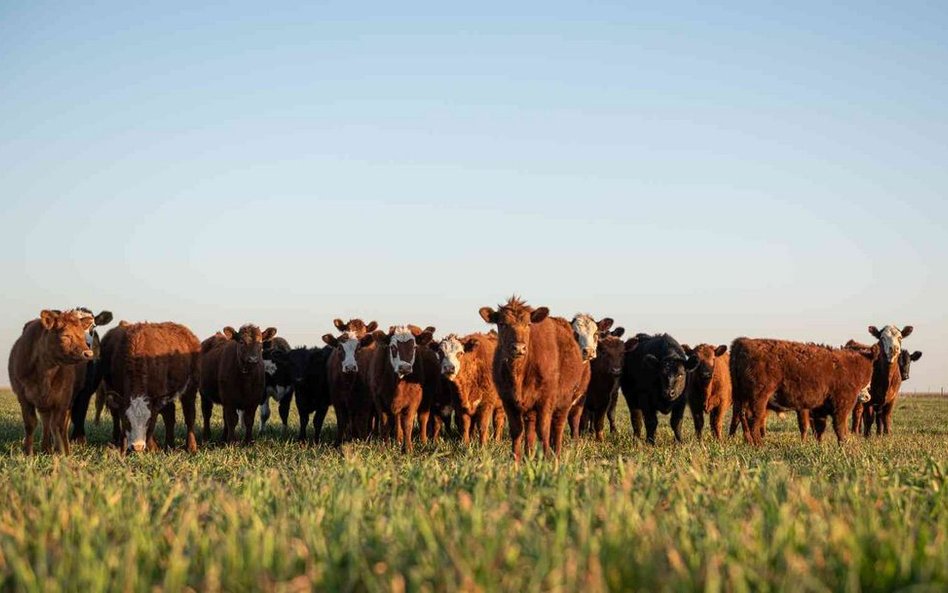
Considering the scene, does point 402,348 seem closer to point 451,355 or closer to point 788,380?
point 451,355

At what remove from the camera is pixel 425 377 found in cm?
1521

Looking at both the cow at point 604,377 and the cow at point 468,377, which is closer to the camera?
the cow at point 468,377

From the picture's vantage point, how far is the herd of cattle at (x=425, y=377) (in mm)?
12422

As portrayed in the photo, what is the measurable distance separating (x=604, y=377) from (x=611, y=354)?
0.98 m

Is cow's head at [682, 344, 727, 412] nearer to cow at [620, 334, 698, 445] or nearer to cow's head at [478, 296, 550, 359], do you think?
cow at [620, 334, 698, 445]

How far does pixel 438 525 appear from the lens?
4234mm

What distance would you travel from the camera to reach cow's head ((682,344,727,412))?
17.4 meters

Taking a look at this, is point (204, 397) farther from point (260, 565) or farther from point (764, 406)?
point (260, 565)

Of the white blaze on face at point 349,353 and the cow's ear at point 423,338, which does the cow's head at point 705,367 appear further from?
the white blaze on face at point 349,353

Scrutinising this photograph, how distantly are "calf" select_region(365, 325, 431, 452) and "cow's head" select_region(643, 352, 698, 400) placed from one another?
4759mm

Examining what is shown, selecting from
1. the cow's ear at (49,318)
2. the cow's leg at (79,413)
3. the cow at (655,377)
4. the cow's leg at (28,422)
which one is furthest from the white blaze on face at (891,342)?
the cow's leg at (28,422)

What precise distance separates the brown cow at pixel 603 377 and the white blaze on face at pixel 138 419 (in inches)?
320

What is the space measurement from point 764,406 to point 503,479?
1142 centimetres

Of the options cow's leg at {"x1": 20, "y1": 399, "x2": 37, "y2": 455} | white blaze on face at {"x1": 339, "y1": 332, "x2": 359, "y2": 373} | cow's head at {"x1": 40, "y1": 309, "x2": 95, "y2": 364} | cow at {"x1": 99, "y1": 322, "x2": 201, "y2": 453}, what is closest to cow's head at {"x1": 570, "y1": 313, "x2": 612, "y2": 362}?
white blaze on face at {"x1": 339, "y1": 332, "x2": 359, "y2": 373}
